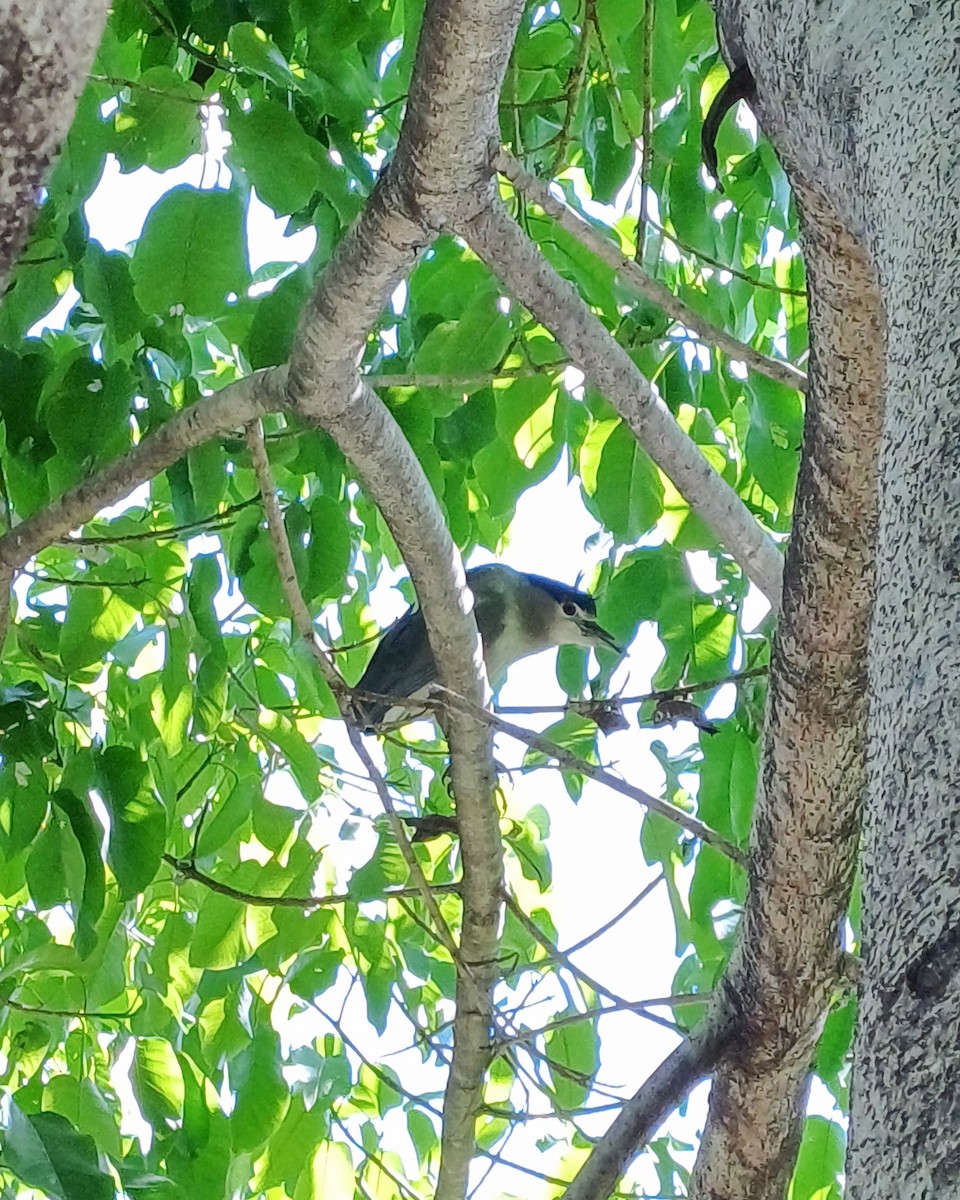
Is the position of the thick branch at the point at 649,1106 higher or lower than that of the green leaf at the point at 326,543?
lower

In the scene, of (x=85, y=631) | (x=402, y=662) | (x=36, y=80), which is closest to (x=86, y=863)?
(x=85, y=631)

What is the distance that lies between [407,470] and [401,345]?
13.1 inches

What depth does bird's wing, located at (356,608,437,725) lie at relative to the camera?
150 centimetres

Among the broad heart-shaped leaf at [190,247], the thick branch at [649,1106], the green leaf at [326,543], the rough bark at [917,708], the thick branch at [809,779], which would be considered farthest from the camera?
the green leaf at [326,543]

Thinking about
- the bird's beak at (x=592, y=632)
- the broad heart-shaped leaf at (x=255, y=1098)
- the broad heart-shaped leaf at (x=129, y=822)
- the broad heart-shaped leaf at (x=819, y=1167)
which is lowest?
the broad heart-shaped leaf at (x=255, y=1098)

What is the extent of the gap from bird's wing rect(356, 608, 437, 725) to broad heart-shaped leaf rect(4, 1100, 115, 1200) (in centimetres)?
67

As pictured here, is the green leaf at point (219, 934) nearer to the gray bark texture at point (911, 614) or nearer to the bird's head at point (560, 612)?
the bird's head at point (560, 612)

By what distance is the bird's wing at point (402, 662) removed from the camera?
150 cm

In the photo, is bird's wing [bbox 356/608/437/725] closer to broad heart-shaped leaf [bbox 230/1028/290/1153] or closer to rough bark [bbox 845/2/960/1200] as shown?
broad heart-shaped leaf [bbox 230/1028/290/1153]

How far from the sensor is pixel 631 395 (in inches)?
31.4

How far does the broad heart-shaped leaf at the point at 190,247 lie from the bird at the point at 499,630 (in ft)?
2.30

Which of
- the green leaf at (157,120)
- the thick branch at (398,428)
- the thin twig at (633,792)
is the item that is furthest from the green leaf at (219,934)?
the green leaf at (157,120)

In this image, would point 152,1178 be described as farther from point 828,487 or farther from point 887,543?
point 887,543

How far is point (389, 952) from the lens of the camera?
4.09 feet
